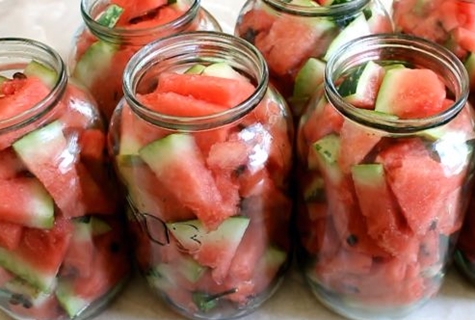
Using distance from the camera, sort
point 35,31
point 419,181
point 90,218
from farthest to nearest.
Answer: point 35,31, point 90,218, point 419,181

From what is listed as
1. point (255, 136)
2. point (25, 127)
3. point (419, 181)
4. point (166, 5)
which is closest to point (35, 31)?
point (166, 5)

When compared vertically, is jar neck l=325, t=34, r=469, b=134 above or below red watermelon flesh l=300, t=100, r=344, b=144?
above

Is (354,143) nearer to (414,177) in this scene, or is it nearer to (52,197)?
(414,177)

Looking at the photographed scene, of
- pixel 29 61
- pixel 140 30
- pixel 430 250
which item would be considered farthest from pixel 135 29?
pixel 430 250

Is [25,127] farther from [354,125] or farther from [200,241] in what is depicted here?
[354,125]

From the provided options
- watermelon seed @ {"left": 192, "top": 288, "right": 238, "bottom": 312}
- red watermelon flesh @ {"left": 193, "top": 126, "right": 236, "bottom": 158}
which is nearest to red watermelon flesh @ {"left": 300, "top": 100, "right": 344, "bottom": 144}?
red watermelon flesh @ {"left": 193, "top": 126, "right": 236, "bottom": 158}

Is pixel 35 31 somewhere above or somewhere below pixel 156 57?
below

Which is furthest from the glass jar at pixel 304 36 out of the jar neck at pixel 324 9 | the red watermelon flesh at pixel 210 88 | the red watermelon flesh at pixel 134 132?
the red watermelon flesh at pixel 134 132

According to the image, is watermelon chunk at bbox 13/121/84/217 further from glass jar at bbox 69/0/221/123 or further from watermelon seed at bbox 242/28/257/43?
watermelon seed at bbox 242/28/257/43
